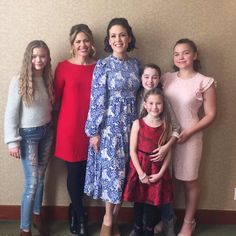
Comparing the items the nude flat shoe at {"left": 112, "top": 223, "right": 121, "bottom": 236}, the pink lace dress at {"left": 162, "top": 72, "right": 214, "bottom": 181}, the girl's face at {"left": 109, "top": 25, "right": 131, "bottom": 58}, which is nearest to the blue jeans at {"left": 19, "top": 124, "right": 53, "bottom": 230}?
the nude flat shoe at {"left": 112, "top": 223, "right": 121, "bottom": 236}

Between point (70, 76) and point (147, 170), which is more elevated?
point (70, 76)

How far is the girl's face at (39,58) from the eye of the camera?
1.92 m

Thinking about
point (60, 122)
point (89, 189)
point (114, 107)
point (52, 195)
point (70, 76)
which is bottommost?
point (52, 195)

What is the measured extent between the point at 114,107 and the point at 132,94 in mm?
136

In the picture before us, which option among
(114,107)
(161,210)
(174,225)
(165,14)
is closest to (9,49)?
(114,107)

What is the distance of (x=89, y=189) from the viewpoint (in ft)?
6.83

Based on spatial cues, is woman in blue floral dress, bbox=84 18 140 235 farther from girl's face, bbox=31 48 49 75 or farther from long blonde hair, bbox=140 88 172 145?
girl's face, bbox=31 48 49 75

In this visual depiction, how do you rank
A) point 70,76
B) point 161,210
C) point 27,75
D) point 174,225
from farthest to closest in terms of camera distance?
point 174,225 → point 161,210 → point 70,76 → point 27,75

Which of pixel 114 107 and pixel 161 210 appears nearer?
pixel 114 107

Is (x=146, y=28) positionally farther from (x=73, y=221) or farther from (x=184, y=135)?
(x=73, y=221)

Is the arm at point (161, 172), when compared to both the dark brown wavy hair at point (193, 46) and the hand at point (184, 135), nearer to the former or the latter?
the hand at point (184, 135)

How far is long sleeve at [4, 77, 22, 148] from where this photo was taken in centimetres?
191

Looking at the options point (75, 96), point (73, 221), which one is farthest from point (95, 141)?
point (73, 221)

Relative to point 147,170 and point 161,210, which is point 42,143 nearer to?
point 147,170
